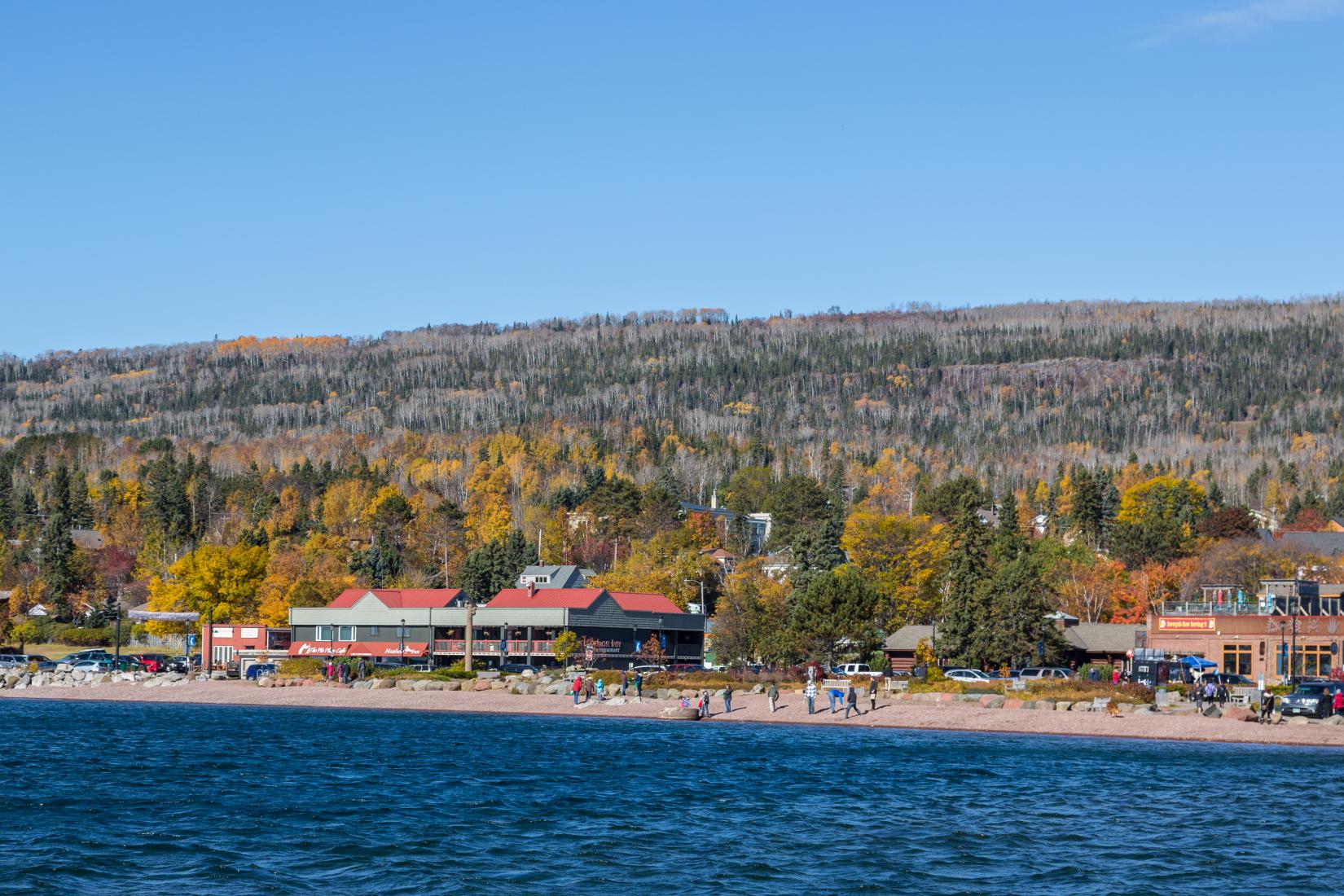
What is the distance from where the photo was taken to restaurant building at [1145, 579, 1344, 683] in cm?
9019

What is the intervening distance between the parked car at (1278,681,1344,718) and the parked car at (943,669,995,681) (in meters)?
18.2

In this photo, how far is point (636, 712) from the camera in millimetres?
79750

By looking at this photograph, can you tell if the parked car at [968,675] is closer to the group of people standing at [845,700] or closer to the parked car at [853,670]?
the parked car at [853,670]

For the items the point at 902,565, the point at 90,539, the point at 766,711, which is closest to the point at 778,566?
the point at 902,565

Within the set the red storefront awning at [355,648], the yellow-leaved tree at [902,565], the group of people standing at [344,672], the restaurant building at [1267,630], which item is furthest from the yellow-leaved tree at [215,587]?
the restaurant building at [1267,630]

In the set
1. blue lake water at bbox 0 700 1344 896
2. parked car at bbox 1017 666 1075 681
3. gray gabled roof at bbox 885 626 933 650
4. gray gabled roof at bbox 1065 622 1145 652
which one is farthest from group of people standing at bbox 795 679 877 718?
gray gabled roof at bbox 1065 622 1145 652

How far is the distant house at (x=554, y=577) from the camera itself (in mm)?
136500

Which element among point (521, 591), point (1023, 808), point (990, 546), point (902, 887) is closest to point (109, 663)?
point (521, 591)

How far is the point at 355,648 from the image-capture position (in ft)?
387

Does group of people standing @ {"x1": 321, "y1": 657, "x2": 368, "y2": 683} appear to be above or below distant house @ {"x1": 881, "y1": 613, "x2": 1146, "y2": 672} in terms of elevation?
below

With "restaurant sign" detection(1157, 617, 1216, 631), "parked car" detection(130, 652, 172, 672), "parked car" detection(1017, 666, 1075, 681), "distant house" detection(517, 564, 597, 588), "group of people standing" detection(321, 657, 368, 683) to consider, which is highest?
"distant house" detection(517, 564, 597, 588)

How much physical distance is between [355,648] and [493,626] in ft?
36.6

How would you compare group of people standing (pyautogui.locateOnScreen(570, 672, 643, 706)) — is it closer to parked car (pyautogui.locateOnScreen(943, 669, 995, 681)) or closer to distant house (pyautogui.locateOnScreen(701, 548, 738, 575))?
parked car (pyautogui.locateOnScreen(943, 669, 995, 681))

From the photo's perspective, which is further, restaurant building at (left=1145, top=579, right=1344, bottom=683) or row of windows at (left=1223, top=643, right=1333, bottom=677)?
row of windows at (left=1223, top=643, right=1333, bottom=677)
